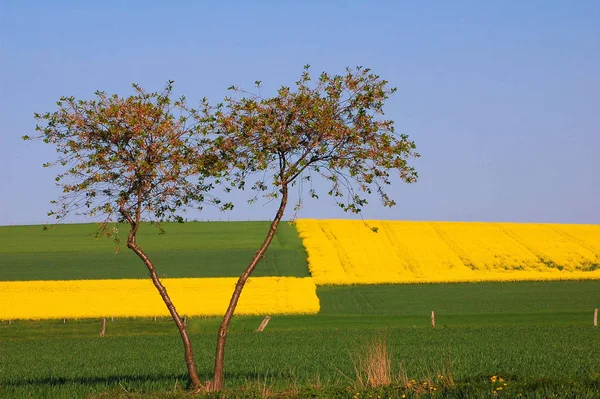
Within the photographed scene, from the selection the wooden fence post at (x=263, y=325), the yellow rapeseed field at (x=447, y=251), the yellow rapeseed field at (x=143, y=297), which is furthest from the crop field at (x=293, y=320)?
the wooden fence post at (x=263, y=325)

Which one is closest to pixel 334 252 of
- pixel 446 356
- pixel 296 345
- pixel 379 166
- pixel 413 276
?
pixel 413 276

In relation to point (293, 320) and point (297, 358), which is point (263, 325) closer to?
point (293, 320)

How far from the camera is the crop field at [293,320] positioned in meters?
21.4

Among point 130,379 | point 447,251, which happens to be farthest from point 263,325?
point 447,251

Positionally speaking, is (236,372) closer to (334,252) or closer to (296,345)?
(296,345)

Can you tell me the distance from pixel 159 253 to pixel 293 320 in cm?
3068

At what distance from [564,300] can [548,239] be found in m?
27.0

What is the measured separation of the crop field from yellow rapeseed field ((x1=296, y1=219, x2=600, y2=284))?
0.37 metres

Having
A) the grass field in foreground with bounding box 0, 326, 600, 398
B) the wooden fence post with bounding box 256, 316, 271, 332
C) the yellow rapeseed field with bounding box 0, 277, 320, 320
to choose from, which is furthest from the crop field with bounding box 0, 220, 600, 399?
the wooden fence post with bounding box 256, 316, 271, 332

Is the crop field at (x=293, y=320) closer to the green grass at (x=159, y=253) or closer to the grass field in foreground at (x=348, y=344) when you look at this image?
the grass field in foreground at (x=348, y=344)

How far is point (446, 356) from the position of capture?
2898 centimetres

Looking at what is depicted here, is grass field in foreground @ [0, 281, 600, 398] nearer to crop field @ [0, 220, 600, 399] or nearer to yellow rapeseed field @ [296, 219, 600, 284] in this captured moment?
crop field @ [0, 220, 600, 399]

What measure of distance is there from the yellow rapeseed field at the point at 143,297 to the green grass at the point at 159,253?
4.24 m

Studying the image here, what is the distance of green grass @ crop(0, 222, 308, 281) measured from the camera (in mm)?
65688
